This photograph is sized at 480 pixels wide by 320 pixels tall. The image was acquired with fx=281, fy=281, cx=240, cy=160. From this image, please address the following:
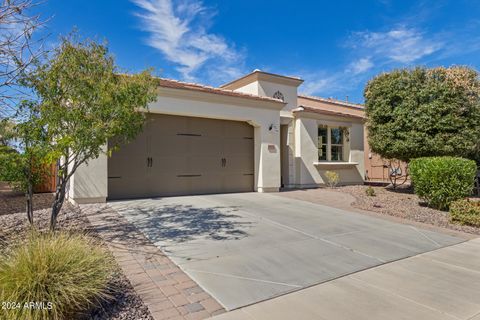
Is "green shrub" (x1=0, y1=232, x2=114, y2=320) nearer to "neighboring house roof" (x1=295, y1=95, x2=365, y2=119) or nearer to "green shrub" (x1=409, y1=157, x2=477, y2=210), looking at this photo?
"green shrub" (x1=409, y1=157, x2=477, y2=210)

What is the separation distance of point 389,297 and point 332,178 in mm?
10523

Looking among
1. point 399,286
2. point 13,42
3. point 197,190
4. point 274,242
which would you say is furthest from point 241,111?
point 399,286

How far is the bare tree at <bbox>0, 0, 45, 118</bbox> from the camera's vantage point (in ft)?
13.3

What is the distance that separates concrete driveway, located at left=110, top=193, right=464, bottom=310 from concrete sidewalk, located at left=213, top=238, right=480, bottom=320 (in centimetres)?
19

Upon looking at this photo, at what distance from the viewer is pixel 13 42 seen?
4289 millimetres

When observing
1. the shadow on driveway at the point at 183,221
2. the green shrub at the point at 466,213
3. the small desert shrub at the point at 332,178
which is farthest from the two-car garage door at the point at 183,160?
the green shrub at the point at 466,213

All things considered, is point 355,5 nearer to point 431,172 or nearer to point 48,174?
point 431,172

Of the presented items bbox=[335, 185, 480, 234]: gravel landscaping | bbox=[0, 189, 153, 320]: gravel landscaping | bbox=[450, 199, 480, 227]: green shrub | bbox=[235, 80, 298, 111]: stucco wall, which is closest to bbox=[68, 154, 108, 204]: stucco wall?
bbox=[0, 189, 153, 320]: gravel landscaping

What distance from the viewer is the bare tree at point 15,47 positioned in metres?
4.06

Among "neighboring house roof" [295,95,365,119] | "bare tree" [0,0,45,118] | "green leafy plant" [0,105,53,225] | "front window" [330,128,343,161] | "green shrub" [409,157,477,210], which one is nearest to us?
"bare tree" [0,0,45,118]

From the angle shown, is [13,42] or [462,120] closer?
[13,42]

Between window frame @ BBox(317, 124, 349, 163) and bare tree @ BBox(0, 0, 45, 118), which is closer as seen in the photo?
bare tree @ BBox(0, 0, 45, 118)

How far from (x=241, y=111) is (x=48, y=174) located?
7.17 metres

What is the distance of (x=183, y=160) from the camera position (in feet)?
32.9
